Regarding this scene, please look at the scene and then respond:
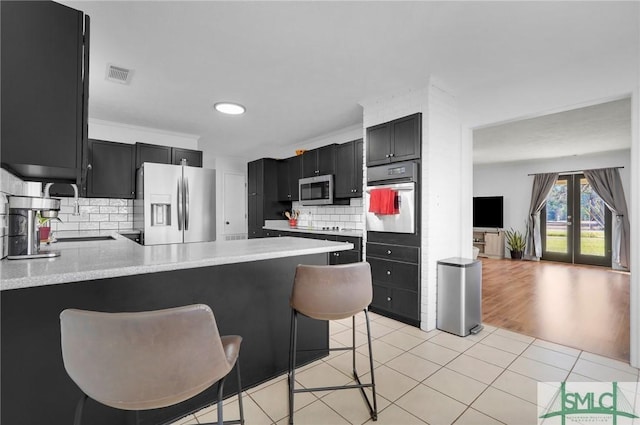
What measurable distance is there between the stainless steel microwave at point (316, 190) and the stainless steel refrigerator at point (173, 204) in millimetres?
1470

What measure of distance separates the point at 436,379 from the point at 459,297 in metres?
1.05

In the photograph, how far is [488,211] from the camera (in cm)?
830

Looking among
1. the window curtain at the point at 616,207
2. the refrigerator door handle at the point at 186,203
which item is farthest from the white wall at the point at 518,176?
the refrigerator door handle at the point at 186,203

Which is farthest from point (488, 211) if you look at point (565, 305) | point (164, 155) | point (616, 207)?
point (164, 155)

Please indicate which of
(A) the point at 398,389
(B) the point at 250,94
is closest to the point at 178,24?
(B) the point at 250,94

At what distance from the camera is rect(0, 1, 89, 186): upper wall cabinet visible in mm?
1236

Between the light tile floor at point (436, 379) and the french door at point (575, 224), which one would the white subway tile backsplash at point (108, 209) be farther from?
the french door at point (575, 224)

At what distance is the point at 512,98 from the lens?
3115 mm

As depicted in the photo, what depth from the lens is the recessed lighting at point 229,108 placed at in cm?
373

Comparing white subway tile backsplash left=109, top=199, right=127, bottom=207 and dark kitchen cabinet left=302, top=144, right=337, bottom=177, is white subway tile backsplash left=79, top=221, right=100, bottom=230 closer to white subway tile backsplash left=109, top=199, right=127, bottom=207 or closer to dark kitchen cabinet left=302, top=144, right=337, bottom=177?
white subway tile backsplash left=109, top=199, right=127, bottom=207

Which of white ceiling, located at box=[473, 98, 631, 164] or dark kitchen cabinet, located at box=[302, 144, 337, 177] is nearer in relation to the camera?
white ceiling, located at box=[473, 98, 631, 164]

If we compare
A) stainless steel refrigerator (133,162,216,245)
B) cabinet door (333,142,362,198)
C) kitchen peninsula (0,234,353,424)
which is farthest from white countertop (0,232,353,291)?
cabinet door (333,142,362,198)

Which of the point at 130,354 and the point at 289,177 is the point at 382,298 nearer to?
the point at 130,354

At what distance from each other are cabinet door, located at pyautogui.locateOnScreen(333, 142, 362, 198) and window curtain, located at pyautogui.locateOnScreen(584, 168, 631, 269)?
5.84m
